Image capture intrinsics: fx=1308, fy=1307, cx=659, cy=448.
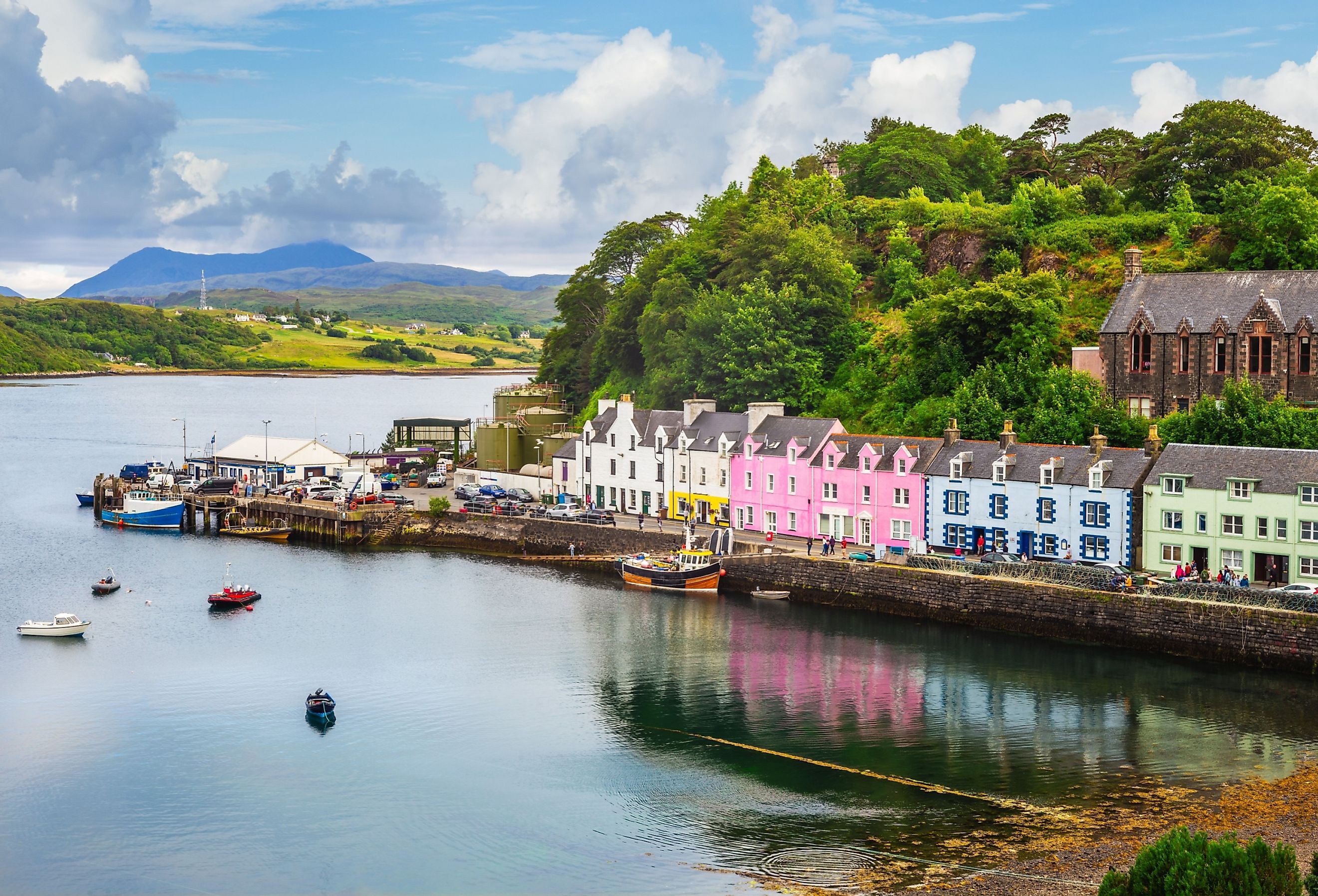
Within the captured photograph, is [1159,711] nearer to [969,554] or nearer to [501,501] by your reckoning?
[969,554]

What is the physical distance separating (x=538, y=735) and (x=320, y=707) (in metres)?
7.98

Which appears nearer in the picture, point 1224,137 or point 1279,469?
point 1279,469

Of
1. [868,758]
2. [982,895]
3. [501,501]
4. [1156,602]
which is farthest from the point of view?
[501,501]

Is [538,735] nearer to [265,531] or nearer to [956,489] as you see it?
[956,489]

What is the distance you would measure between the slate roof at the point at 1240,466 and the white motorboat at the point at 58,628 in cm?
4894

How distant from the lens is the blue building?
5950 centimetres

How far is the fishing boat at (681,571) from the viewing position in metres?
68.2

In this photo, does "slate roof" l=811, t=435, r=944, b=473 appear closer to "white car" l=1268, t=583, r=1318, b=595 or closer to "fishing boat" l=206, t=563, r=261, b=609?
"white car" l=1268, t=583, r=1318, b=595

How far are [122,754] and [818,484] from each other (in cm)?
3966

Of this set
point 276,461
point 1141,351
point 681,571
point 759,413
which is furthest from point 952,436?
point 276,461

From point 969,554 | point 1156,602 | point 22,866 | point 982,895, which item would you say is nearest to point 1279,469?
point 1156,602

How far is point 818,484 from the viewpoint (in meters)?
71.4

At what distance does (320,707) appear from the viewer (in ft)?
152

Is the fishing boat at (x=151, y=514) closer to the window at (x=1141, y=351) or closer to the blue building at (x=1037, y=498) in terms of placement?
the blue building at (x=1037, y=498)
